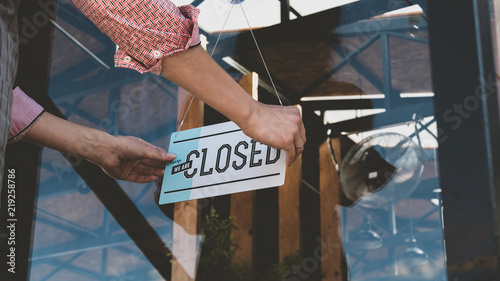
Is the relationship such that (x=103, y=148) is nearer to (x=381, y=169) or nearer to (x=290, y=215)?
(x=381, y=169)

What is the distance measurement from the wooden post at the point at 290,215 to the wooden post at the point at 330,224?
0.32 m

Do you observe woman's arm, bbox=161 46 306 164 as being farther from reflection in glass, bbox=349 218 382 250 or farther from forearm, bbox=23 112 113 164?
reflection in glass, bbox=349 218 382 250

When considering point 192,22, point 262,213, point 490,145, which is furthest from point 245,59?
point 192,22

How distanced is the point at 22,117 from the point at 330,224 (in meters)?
3.83

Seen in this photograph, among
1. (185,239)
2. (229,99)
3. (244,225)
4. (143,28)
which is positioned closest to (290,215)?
(244,225)

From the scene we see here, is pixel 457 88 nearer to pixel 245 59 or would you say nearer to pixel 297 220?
pixel 245 59

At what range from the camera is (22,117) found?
1512mm

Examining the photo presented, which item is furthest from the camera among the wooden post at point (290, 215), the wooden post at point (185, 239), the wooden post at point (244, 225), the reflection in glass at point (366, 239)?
the reflection in glass at point (366, 239)

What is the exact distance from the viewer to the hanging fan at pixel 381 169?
13.7 ft

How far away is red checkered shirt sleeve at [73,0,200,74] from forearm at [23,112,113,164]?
0.65 m

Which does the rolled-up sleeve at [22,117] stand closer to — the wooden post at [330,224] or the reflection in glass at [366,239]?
the wooden post at [330,224]

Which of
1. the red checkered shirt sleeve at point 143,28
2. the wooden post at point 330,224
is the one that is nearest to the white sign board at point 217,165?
the red checkered shirt sleeve at point 143,28

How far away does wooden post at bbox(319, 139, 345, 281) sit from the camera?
481cm

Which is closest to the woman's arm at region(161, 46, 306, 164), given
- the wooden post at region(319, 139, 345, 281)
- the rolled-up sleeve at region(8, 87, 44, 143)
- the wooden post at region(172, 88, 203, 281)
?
the rolled-up sleeve at region(8, 87, 44, 143)
